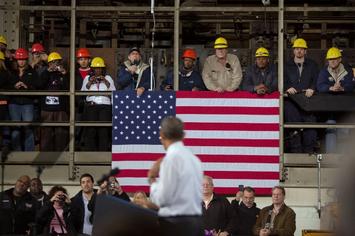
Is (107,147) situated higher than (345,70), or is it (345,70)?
(345,70)

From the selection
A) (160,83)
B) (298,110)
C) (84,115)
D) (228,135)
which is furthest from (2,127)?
(298,110)

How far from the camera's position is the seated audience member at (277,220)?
1089 centimetres

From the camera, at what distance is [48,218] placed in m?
10.9

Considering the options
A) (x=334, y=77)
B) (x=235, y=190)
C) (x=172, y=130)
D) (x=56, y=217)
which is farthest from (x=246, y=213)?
(x=172, y=130)

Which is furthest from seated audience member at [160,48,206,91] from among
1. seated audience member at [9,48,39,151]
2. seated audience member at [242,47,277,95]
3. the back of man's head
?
the back of man's head

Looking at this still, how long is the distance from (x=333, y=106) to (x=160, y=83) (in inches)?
127

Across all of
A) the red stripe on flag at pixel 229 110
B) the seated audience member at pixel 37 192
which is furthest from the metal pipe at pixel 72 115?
the red stripe on flag at pixel 229 110

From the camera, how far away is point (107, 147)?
1330 centimetres

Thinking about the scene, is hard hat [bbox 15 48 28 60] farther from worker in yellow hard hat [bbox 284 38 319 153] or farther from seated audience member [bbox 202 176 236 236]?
worker in yellow hard hat [bbox 284 38 319 153]

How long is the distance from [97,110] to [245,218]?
3.32 meters

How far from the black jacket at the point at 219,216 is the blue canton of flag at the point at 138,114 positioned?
2.20 metres

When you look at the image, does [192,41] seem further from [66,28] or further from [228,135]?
[228,135]

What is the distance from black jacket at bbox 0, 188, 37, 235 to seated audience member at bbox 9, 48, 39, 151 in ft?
6.60

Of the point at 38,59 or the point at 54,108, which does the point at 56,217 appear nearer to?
the point at 54,108
